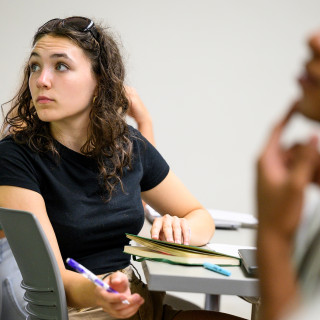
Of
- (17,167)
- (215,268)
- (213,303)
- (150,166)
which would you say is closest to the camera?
(215,268)

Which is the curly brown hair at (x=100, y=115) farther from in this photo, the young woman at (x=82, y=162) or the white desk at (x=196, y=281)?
the white desk at (x=196, y=281)

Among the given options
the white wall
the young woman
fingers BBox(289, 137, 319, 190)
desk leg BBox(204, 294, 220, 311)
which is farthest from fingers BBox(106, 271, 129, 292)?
the white wall

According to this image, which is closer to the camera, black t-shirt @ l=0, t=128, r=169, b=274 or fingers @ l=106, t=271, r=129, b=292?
fingers @ l=106, t=271, r=129, b=292

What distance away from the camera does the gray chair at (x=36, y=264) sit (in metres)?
1.21

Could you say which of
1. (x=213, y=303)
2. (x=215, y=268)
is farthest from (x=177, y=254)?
(x=213, y=303)

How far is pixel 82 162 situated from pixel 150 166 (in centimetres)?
27

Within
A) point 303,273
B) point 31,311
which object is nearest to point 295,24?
point 31,311

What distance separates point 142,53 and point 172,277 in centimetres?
276

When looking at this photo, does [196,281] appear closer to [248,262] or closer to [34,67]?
[248,262]

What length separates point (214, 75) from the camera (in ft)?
12.5

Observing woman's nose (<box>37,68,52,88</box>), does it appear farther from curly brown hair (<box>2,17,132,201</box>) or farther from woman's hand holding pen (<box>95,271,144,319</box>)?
woman's hand holding pen (<box>95,271,144,319</box>)

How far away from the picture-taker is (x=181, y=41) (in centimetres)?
377

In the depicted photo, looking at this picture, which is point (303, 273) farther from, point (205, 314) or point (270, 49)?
point (270, 49)

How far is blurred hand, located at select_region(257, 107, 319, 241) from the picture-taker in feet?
1.53
